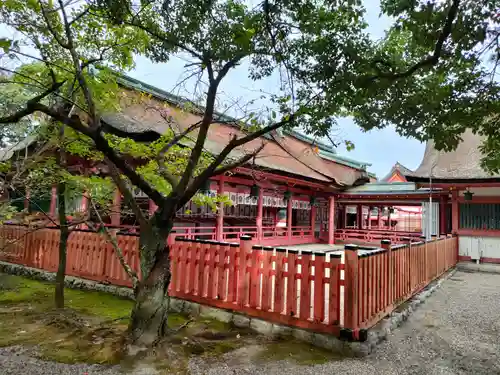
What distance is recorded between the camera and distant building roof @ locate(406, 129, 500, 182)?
1144 cm

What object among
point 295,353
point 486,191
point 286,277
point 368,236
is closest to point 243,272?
point 286,277

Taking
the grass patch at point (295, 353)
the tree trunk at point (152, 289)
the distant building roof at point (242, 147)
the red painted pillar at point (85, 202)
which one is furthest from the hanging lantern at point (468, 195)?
the red painted pillar at point (85, 202)

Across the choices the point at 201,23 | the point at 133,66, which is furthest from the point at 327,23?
the point at 133,66

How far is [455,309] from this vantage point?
6340 mm

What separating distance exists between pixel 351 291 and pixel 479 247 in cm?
1020

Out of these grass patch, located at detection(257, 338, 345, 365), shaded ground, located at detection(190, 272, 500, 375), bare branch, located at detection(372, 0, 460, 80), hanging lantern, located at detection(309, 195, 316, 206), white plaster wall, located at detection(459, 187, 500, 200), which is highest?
bare branch, located at detection(372, 0, 460, 80)

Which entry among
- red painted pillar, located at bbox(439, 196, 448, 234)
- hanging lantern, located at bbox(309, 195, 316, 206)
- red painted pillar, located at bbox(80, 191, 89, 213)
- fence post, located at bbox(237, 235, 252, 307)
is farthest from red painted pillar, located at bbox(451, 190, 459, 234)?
red painted pillar, located at bbox(80, 191, 89, 213)

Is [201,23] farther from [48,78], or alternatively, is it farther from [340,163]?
[340,163]

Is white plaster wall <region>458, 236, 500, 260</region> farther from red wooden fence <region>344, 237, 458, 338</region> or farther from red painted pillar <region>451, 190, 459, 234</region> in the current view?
red wooden fence <region>344, 237, 458, 338</region>

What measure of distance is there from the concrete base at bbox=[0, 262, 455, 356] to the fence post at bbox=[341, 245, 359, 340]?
5.3 inches

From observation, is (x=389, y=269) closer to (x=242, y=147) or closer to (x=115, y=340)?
(x=242, y=147)

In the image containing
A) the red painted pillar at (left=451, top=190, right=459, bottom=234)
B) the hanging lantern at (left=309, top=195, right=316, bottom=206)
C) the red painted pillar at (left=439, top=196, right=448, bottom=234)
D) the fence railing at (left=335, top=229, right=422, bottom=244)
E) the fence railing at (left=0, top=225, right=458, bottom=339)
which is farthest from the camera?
the hanging lantern at (left=309, top=195, right=316, bottom=206)

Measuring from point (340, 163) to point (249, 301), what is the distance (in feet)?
70.9

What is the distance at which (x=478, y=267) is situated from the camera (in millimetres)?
11164
